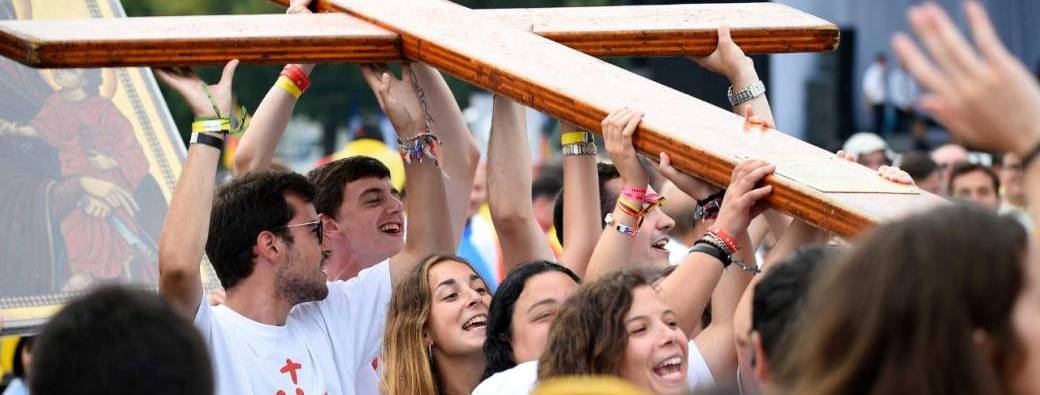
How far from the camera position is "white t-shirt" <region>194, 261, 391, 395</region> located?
14.4 ft

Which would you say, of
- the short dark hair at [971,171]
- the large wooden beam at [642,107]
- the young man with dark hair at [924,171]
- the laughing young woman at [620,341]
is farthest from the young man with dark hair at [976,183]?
the laughing young woman at [620,341]

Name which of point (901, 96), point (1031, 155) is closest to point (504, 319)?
point (1031, 155)

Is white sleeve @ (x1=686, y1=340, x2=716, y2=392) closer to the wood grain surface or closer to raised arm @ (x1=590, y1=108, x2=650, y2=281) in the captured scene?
raised arm @ (x1=590, y1=108, x2=650, y2=281)

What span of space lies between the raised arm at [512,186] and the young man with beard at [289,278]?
0.20 metres

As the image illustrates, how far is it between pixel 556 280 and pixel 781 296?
1.56 metres

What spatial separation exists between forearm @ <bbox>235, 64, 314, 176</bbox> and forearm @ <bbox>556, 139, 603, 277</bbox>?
0.86 m

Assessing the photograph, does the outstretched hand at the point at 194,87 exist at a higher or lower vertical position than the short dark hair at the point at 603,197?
higher

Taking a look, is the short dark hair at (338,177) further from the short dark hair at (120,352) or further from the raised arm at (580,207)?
the short dark hair at (120,352)

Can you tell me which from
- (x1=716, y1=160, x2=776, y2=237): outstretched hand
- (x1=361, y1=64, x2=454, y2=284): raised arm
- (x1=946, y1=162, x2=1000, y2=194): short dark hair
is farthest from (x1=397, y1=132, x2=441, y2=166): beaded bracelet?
(x1=946, y1=162, x2=1000, y2=194): short dark hair

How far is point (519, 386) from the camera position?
154 inches

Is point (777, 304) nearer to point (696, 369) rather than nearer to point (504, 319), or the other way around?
point (696, 369)

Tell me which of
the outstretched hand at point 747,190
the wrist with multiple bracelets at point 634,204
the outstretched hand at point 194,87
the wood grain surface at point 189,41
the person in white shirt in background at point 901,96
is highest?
the wood grain surface at point 189,41

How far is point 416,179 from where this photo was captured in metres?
4.96

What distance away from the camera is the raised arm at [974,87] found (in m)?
2.30
